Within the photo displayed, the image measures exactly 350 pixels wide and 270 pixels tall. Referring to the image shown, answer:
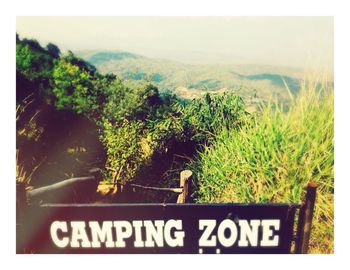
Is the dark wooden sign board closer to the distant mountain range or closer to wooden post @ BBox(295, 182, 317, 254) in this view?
wooden post @ BBox(295, 182, 317, 254)

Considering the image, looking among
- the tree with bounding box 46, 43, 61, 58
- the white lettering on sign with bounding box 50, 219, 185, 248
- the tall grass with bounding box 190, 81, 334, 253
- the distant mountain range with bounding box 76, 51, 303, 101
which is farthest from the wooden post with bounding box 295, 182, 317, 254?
the tree with bounding box 46, 43, 61, 58

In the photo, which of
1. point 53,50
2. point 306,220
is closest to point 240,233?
point 306,220

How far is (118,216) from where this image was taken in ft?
8.96

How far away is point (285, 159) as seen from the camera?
2.79 m

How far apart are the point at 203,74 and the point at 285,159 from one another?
100 cm

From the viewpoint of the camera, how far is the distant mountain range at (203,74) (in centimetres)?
288

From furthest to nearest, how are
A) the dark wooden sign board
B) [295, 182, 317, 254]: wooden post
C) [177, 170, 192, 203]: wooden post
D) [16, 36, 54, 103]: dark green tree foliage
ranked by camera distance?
[177, 170, 192, 203]: wooden post, [16, 36, 54, 103]: dark green tree foliage, the dark wooden sign board, [295, 182, 317, 254]: wooden post

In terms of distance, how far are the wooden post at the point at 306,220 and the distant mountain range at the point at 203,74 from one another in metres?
0.81

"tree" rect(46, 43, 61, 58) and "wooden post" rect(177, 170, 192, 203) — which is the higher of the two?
"tree" rect(46, 43, 61, 58)

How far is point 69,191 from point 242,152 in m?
1.53

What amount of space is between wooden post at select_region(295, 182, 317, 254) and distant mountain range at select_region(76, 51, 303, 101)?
2.66 ft

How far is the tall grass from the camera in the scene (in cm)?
274

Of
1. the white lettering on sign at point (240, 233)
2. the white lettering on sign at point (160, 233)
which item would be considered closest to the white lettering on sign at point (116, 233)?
the white lettering on sign at point (160, 233)

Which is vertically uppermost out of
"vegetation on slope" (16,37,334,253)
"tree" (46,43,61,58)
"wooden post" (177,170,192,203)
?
"tree" (46,43,61,58)
